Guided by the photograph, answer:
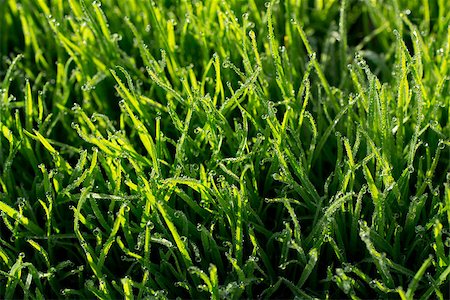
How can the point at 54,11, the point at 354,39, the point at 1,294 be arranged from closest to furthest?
the point at 1,294 < the point at 54,11 < the point at 354,39

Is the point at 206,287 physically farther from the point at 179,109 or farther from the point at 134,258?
the point at 179,109

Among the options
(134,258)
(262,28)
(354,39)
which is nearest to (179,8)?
(262,28)

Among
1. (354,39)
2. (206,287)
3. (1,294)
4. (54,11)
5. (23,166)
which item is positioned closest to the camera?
(206,287)

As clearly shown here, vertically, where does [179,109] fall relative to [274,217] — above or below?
above

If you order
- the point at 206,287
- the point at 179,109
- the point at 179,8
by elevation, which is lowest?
the point at 206,287

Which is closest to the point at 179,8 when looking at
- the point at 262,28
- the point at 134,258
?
the point at 262,28

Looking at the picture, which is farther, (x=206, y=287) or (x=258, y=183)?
(x=258, y=183)

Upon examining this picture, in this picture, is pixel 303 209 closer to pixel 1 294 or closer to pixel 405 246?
pixel 405 246
